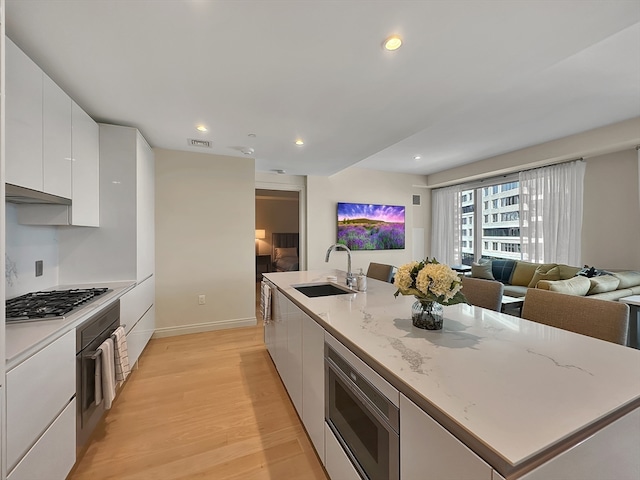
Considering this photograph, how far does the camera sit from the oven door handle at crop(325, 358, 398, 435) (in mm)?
893

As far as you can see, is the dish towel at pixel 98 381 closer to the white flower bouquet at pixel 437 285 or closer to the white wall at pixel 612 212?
the white flower bouquet at pixel 437 285

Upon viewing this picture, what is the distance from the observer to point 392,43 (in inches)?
58.9

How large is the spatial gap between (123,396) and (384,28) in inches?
124

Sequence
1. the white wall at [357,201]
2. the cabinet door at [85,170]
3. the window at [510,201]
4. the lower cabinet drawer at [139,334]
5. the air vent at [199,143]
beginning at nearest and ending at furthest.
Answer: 1. the cabinet door at [85,170]
2. the lower cabinet drawer at [139,334]
3. the air vent at [199,143]
4. the window at [510,201]
5. the white wall at [357,201]

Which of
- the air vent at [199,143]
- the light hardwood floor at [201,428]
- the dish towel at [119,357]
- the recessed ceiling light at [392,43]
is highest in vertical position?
the recessed ceiling light at [392,43]

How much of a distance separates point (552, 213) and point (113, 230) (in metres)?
5.54

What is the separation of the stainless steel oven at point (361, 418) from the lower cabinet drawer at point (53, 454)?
48.8 inches

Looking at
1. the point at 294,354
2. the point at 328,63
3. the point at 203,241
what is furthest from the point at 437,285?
the point at 203,241

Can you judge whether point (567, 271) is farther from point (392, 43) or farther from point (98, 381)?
point (98, 381)

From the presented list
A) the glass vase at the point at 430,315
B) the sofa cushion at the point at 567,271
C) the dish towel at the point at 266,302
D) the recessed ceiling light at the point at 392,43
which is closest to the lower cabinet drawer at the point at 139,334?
the dish towel at the point at 266,302

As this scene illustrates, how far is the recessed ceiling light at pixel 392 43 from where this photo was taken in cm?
146

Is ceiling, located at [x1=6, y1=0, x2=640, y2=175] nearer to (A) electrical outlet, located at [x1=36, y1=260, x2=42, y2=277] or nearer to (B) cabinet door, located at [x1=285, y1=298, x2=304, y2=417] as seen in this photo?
(A) electrical outlet, located at [x1=36, y1=260, x2=42, y2=277]

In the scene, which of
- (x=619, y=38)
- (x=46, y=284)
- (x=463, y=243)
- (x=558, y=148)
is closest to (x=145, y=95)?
(x=46, y=284)

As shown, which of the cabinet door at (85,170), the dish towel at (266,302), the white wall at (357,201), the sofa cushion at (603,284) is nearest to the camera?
the cabinet door at (85,170)
